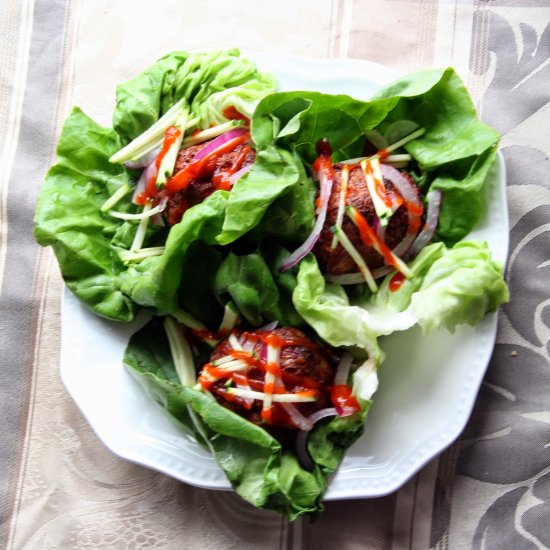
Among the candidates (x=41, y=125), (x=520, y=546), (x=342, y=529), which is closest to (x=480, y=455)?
(x=520, y=546)

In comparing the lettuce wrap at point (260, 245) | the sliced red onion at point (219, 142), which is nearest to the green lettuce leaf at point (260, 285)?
the lettuce wrap at point (260, 245)

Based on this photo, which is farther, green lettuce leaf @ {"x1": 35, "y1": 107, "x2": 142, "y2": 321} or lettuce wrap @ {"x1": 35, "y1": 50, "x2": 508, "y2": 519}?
green lettuce leaf @ {"x1": 35, "y1": 107, "x2": 142, "y2": 321}

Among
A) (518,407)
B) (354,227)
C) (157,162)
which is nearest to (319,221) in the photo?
(354,227)

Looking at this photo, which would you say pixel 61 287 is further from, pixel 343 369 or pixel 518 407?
pixel 518 407

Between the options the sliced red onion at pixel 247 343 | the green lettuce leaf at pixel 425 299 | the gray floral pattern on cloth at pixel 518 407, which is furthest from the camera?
the gray floral pattern on cloth at pixel 518 407

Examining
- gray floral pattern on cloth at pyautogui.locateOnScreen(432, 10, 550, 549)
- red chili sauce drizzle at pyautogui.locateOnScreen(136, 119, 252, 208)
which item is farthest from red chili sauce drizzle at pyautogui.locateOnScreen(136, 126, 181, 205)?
gray floral pattern on cloth at pyautogui.locateOnScreen(432, 10, 550, 549)

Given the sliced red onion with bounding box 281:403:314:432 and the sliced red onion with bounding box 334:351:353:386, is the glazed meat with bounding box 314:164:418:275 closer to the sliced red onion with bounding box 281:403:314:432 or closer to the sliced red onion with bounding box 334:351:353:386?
the sliced red onion with bounding box 334:351:353:386

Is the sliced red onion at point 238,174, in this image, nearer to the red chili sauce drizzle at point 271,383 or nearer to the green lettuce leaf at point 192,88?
the green lettuce leaf at point 192,88
